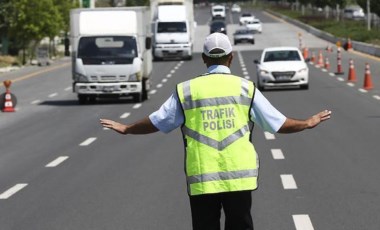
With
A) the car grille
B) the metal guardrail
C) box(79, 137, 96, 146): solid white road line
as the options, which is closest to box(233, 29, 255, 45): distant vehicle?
the metal guardrail

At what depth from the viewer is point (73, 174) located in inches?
565

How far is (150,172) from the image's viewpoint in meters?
14.3

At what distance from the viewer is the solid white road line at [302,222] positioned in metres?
9.80

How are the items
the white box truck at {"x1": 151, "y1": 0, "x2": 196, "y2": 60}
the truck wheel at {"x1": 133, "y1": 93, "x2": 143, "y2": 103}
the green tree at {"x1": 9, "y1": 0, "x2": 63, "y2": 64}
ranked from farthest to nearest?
the green tree at {"x1": 9, "y1": 0, "x2": 63, "y2": 64} < the white box truck at {"x1": 151, "y1": 0, "x2": 196, "y2": 60} < the truck wheel at {"x1": 133, "y1": 93, "x2": 143, "y2": 103}

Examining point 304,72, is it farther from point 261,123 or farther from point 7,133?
point 261,123

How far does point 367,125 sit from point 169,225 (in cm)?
1120

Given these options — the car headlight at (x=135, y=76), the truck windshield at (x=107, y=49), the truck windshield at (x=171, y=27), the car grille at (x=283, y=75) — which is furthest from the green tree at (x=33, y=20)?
the car headlight at (x=135, y=76)

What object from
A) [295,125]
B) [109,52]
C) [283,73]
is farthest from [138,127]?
[283,73]

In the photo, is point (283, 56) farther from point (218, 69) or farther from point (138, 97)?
point (218, 69)

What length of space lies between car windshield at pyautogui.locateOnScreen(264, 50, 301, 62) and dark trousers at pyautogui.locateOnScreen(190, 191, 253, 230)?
27662 mm

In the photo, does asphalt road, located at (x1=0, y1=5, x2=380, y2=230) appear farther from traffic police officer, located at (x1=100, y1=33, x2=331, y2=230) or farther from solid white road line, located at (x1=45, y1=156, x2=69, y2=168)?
traffic police officer, located at (x1=100, y1=33, x2=331, y2=230)

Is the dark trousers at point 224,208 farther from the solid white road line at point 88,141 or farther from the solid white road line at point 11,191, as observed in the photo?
the solid white road line at point 88,141

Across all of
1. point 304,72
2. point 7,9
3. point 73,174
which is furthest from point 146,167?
point 7,9

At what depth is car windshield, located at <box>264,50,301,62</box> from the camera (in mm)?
33375
